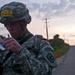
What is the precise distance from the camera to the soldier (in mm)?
3650

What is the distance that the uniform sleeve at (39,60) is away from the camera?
357 cm

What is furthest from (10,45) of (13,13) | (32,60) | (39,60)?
(13,13)

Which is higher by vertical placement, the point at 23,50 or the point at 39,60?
the point at 23,50

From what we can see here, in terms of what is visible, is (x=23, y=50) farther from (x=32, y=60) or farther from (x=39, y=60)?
(x=39, y=60)

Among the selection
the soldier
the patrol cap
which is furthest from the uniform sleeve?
the patrol cap

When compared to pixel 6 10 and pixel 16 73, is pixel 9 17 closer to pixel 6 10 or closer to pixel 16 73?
pixel 6 10

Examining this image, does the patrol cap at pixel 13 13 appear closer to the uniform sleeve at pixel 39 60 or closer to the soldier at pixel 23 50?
the soldier at pixel 23 50

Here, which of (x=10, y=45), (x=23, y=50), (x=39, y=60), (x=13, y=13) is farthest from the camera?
(x=13, y=13)

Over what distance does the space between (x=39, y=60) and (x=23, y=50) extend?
275mm

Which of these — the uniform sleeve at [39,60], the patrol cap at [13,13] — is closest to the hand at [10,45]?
the uniform sleeve at [39,60]

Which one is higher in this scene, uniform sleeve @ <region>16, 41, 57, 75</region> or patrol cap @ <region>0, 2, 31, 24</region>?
patrol cap @ <region>0, 2, 31, 24</region>

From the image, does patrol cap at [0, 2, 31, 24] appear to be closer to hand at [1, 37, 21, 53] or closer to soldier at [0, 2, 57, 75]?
soldier at [0, 2, 57, 75]

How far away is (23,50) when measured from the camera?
141 inches

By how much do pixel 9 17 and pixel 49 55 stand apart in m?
0.54
